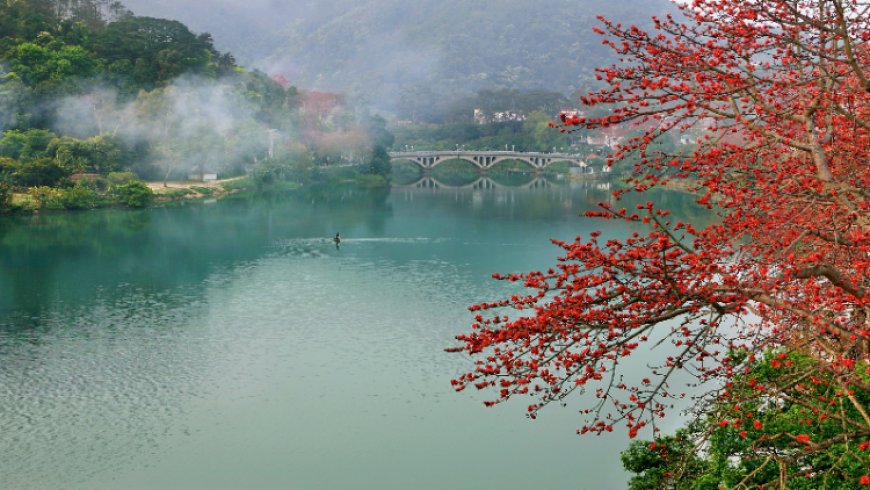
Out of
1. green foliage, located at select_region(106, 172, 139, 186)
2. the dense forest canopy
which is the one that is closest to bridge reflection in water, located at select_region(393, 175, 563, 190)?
the dense forest canopy

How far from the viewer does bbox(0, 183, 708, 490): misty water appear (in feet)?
63.6

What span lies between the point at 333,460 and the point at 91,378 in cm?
925

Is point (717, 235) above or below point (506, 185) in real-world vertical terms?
above

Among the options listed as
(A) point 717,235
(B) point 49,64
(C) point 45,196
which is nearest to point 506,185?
(B) point 49,64

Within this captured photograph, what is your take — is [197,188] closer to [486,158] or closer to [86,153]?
[86,153]

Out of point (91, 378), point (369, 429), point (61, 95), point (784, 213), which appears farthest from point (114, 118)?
point (784, 213)

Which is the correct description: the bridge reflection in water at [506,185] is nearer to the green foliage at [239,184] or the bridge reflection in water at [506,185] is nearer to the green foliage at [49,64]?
the green foliage at [239,184]

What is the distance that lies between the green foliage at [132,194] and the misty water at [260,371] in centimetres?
1431

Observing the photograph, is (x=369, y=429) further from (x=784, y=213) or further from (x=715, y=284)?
(x=715, y=284)

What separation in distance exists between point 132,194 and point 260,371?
1769 inches

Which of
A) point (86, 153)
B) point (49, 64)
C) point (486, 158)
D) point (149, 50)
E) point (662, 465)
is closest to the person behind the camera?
point (662, 465)

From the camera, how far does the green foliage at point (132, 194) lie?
217 ft

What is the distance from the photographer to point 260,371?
85.0ft

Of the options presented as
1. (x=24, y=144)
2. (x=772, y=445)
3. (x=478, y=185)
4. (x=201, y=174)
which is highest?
(x=24, y=144)
